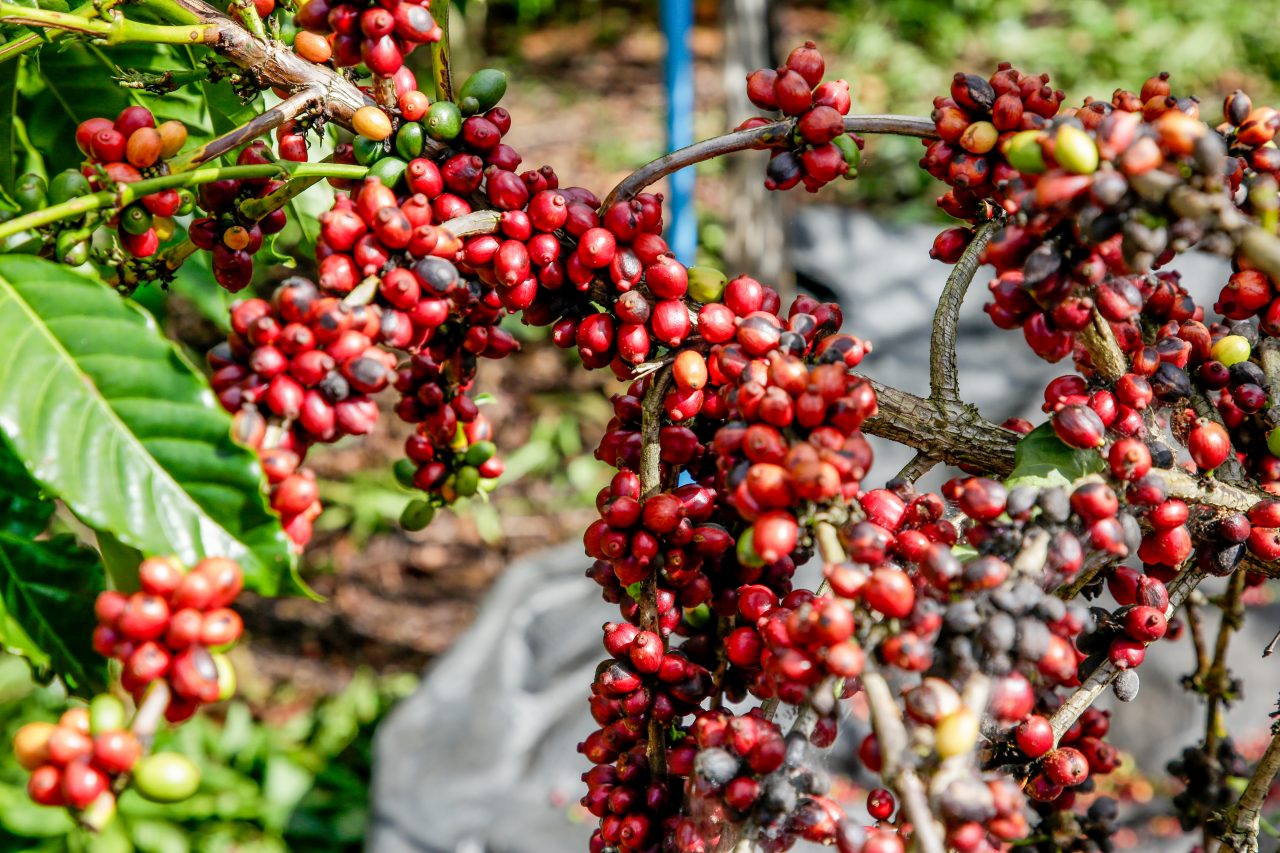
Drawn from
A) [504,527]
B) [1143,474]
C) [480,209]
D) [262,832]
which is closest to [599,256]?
[480,209]

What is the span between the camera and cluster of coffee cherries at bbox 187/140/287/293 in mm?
860

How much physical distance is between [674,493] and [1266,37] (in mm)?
5817

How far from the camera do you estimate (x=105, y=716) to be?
24.7 inches

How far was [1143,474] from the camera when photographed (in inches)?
29.0

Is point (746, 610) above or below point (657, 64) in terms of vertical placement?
above

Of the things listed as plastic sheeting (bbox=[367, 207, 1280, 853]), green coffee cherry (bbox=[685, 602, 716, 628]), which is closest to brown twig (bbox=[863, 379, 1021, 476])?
green coffee cherry (bbox=[685, 602, 716, 628])

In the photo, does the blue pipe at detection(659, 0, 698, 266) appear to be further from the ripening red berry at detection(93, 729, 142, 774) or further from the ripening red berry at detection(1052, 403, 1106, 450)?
the ripening red berry at detection(93, 729, 142, 774)

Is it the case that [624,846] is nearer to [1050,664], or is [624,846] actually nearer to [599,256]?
[1050,664]

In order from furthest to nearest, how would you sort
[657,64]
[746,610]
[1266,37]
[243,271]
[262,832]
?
1. [657,64]
2. [1266,37]
3. [262,832]
4. [243,271]
5. [746,610]

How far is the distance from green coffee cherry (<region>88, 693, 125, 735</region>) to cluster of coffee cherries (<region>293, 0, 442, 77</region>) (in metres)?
0.48

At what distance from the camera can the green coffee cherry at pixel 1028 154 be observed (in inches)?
26.2

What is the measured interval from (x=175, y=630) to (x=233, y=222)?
1.29 feet

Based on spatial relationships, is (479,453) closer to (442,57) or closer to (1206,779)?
(442,57)

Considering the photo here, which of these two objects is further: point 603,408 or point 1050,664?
point 603,408
